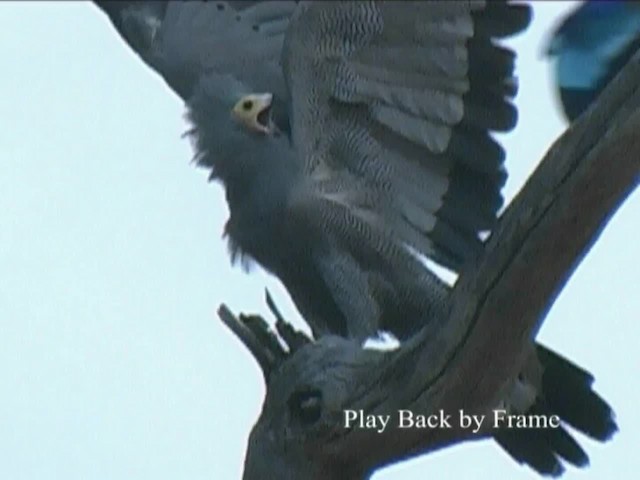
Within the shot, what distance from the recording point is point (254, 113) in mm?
2508

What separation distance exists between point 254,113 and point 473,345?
720 mm

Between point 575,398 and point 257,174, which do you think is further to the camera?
point 257,174

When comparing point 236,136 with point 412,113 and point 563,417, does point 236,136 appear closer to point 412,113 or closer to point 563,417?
point 412,113

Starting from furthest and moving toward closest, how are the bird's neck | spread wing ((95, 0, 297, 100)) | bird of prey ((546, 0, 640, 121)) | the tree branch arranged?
spread wing ((95, 0, 297, 100)) < the bird's neck < bird of prey ((546, 0, 640, 121)) < the tree branch

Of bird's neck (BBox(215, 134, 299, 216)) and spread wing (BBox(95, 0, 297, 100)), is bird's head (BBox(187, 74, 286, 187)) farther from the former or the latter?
spread wing (BBox(95, 0, 297, 100))

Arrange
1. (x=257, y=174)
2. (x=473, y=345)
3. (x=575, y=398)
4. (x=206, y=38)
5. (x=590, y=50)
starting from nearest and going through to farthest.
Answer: (x=473, y=345) → (x=590, y=50) → (x=575, y=398) → (x=257, y=174) → (x=206, y=38)

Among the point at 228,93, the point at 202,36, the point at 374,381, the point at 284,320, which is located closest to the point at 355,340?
the point at 284,320

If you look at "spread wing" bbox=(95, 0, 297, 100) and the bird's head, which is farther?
"spread wing" bbox=(95, 0, 297, 100)

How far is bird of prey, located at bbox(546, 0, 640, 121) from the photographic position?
83.2 inches

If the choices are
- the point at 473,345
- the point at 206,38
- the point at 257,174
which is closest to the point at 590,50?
the point at 473,345

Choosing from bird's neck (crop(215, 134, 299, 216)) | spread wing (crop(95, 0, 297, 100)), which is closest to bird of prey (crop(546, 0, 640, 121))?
bird's neck (crop(215, 134, 299, 216))

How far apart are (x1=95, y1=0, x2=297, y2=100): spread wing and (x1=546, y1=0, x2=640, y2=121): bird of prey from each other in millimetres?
667

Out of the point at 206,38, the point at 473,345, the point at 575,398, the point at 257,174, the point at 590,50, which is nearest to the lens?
the point at 473,345

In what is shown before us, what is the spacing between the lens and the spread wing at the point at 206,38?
2.81 metres
